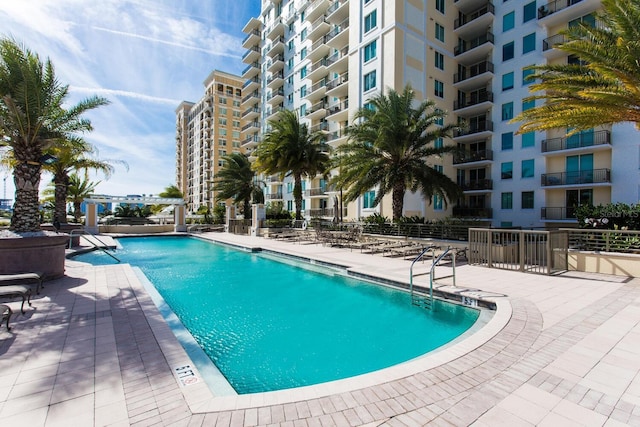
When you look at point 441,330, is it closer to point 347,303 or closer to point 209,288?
point 347,303

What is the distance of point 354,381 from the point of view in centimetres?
377

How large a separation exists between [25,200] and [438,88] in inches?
1149

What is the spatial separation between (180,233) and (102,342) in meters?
27.9

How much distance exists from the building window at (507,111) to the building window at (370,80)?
Answer: 36.8 feet

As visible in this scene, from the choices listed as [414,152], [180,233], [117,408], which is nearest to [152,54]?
[414,152]

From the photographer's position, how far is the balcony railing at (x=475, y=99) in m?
27.2

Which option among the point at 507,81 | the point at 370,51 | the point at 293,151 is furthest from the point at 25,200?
the point at 507,81

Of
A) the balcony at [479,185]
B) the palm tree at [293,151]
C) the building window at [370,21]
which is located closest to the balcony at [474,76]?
the balcony at [479,185]

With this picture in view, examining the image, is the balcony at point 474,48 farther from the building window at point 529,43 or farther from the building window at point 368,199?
the building window at point 368,199

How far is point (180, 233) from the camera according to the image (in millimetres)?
30750

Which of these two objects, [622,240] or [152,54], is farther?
[152,54]

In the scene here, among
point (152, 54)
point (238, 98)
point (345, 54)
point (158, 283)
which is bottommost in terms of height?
point (158, 283)

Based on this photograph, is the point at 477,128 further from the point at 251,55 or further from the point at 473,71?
the point at 251,55

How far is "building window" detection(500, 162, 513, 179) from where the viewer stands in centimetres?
2591
